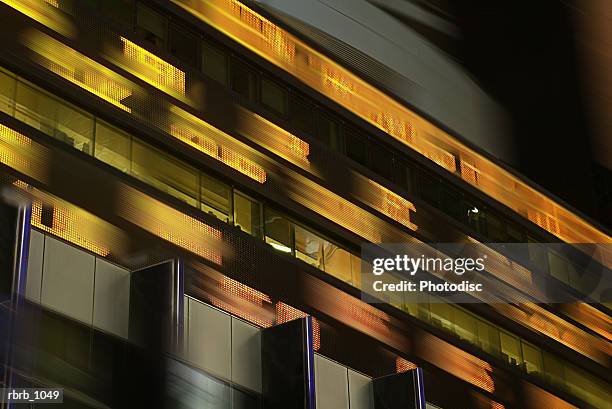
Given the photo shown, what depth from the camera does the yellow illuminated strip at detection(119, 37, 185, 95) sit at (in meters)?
17.8

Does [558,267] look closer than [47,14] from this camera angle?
No

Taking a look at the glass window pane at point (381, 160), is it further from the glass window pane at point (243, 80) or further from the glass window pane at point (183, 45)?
the glass window pane at point (183, 45)

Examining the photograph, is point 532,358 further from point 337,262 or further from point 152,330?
point 152,330

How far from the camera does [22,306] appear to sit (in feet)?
43.2

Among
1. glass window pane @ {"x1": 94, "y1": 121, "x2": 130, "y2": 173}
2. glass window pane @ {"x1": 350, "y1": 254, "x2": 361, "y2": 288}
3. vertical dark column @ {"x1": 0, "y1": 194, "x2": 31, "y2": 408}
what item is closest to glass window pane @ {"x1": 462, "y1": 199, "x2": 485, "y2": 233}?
glass window pane @ {"x1": 350, "y1": 254, "x2": 361, "y2": 288}

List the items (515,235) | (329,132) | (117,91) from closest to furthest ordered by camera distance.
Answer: (117,91), (329,132), (515,235)

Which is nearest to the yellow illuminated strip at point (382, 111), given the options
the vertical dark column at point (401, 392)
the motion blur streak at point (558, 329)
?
the motion blur streak at point (558, 329)

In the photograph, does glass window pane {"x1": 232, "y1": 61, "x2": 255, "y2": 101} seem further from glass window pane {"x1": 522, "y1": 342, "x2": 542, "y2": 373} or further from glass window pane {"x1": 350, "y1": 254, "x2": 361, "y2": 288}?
glass window pane {"x1": 522, "y1": 342, "x2": 542, "y2": 373}

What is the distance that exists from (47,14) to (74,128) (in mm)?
1977

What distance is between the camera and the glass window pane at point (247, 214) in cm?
1872

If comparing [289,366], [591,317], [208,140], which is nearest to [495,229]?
[591,317]

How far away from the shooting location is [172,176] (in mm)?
17734

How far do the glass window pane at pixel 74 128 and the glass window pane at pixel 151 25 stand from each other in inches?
112

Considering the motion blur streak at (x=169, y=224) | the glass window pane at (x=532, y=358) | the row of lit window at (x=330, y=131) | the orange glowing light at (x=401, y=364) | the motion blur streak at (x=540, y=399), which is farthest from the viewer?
the glass window pane at (x=532, y=358)
